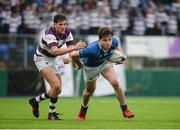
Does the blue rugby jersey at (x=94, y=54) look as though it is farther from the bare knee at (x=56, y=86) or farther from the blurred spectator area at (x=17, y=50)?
Answer: the blurred spectator area at (x=17, y=50)

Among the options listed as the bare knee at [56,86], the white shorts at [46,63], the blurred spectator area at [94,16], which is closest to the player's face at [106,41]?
the bare knee at [56,86]

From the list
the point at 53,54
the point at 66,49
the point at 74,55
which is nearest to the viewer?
the point at 74,55

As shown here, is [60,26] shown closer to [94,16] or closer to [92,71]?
[92,71]

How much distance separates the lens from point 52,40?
45.9 ft

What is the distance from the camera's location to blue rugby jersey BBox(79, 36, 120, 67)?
13281 mm

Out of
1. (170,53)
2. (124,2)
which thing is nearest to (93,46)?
(170,53)

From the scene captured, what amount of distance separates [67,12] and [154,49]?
4.24 metres

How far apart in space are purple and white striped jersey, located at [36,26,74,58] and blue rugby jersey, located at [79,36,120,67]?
0.84 meters

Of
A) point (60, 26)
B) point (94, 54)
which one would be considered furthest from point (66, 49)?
point (60, 26)

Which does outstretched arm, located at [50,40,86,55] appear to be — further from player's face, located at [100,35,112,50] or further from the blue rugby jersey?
player's face, located at [100,35,112,50]

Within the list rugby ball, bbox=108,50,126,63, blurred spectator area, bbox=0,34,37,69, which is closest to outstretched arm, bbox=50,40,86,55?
rugby ball, bbox=108,50,126,63

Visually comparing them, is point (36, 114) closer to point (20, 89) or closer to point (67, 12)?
point (20, 89)

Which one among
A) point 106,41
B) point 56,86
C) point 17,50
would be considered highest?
point 106,41

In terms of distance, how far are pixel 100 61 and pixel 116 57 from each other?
39cm
